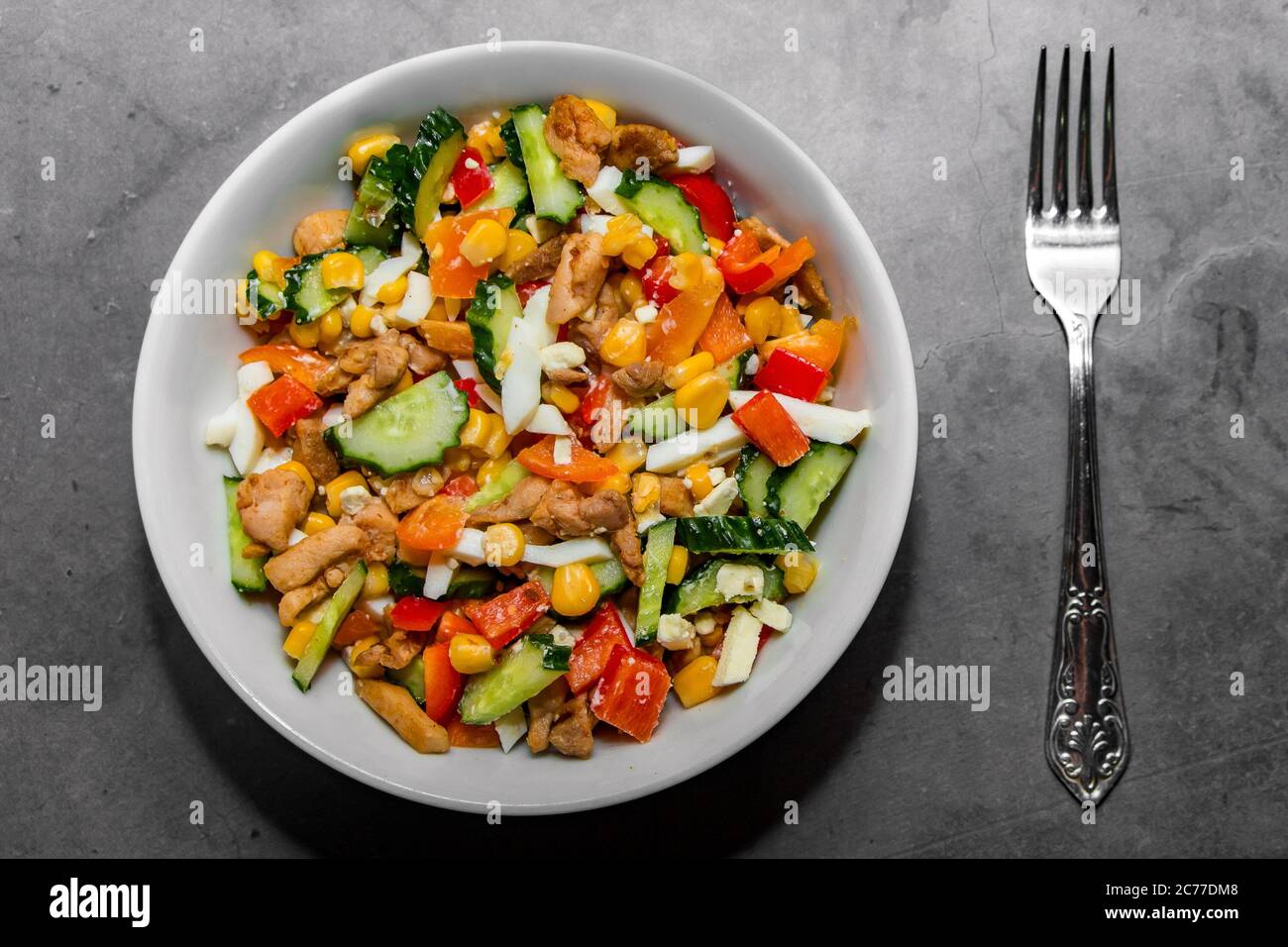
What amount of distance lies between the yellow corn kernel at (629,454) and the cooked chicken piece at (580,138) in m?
0.85

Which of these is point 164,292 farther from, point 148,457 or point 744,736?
point 744,736

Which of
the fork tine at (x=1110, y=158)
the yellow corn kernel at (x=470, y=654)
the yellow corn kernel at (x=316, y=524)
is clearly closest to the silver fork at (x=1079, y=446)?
the fork tine at (x=1110, y=158)

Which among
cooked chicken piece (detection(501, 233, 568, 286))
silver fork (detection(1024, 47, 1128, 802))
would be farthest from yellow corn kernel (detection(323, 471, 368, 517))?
silver fork (detection(1024, 47, 1128, 802))

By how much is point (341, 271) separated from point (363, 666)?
127 cm

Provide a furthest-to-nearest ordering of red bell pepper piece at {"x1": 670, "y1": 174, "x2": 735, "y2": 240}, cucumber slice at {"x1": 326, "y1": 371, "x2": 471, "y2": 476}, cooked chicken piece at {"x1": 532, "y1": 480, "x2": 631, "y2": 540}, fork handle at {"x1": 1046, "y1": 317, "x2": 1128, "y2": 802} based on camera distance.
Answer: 1. fork handle at {"x1": 1046, "y1": 317, "x2": 1128, "y2": 802}
2. red bell pepper piece at {"x1": 670, "y1": 174, "x2": 735, "y2": 240}
3. cucumber slice at {"x1": 326, "y1": 371, "x2": 471, "y2": 476}
4. cooked chicken piece at {"x1": 532, "y1": 480, "x2": 631, "y2": 540}

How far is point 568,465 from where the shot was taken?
3.17 m

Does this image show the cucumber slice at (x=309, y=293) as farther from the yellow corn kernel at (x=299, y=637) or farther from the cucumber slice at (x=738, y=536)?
the cucumber slice at (x=738, y=536)

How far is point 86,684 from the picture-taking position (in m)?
3.79

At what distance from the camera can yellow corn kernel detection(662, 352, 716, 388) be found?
10.2ft

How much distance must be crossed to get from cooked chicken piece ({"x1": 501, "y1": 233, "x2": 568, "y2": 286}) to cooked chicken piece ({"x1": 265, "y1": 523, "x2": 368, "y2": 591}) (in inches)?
38.1

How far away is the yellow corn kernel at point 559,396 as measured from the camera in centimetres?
318

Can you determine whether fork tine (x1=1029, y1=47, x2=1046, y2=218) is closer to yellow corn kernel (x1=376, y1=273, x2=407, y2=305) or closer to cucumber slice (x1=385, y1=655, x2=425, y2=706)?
yellow corn kernel (x1=376, y1=273, x2=407, y2=305)
